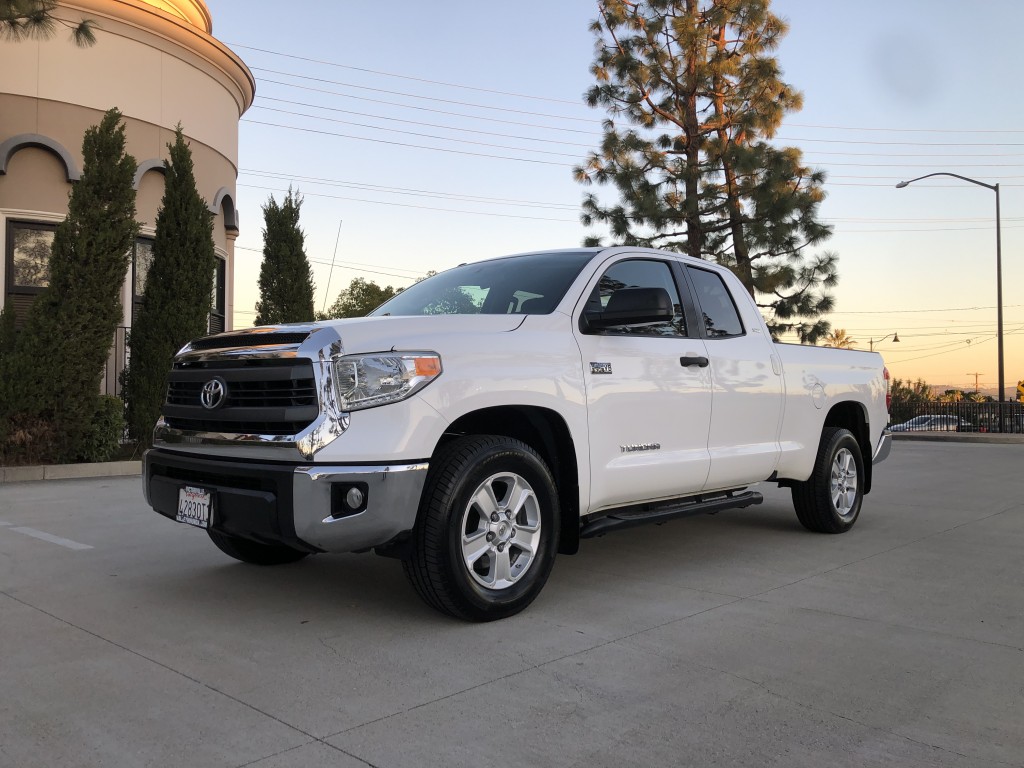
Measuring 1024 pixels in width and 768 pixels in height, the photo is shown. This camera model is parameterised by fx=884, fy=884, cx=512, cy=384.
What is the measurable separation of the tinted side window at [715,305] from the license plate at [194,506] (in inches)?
131

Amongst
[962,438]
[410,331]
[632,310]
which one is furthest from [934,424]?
[410,331]

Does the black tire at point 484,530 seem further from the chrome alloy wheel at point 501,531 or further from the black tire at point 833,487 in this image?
the black tire at point 833,487

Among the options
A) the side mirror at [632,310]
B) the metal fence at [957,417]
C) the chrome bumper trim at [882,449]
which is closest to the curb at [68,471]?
the side mirror at [632,310]

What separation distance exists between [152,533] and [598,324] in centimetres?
407

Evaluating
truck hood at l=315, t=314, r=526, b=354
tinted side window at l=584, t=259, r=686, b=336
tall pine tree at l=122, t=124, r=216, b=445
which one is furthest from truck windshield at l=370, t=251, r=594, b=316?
tall pine tree at l=122, t=124, r=216, b=445

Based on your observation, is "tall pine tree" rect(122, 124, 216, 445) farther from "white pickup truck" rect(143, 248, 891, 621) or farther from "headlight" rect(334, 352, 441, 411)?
"headlight" rect(334, 352, 441, 411)

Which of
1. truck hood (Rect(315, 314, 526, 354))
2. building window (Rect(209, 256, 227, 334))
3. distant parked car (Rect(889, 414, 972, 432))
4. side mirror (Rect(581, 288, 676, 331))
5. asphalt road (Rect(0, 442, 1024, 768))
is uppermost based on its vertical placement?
building window (Rect(209, 256, 227, 334))

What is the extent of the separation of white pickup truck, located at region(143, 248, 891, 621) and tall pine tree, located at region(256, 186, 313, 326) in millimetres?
11637

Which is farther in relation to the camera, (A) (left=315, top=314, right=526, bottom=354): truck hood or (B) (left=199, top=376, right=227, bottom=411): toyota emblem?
(B) (left=199, top=376, right=227, bottom=411): toyota emblem

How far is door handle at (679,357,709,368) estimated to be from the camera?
5414mm

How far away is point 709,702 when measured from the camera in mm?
3285

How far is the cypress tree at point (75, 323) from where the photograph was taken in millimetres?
11203

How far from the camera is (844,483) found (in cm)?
714

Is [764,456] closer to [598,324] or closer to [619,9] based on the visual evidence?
[598,324]
